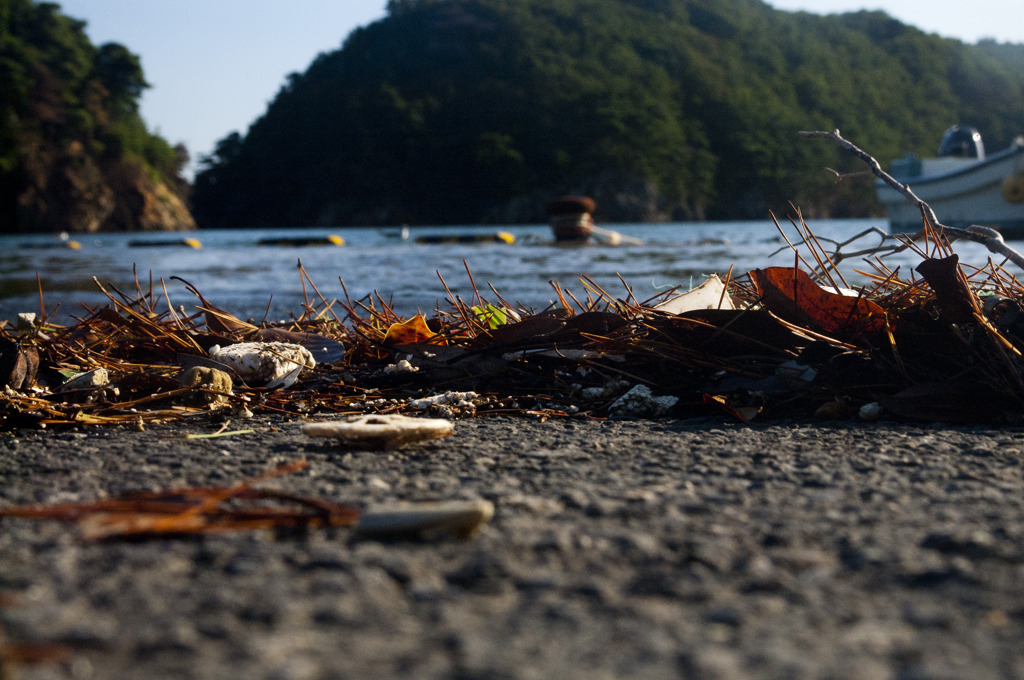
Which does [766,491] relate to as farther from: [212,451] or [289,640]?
[212,451]

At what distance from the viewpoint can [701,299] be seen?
2580 mm

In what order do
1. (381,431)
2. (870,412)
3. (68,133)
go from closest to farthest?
(381,431) → (870,412) → (68,133)

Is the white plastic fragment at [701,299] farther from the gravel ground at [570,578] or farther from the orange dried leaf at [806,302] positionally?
the gravel ground at [570,578]

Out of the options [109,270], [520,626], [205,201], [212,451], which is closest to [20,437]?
[212,451]

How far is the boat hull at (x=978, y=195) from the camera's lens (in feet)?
74.8

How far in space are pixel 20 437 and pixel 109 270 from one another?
501 inches

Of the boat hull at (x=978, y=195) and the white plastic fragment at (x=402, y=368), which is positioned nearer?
the white plastic fragment at (x=402, y=368)

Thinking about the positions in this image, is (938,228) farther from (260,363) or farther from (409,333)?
(260,363)

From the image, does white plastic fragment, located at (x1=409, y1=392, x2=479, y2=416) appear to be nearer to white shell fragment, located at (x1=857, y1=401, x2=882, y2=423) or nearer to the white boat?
white shell fragment, located at (x1=857, y1=401, x2=882, y2=423)

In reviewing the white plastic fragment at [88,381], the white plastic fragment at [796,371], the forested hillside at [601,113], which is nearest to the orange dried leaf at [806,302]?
the white plastic fragment at [796,371]

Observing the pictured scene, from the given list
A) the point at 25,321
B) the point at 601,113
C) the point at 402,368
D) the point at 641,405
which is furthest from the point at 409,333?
the point at 601,113

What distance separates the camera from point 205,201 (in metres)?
73.1

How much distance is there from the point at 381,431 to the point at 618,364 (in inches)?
36.8

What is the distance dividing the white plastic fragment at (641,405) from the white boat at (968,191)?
72.1 feet
